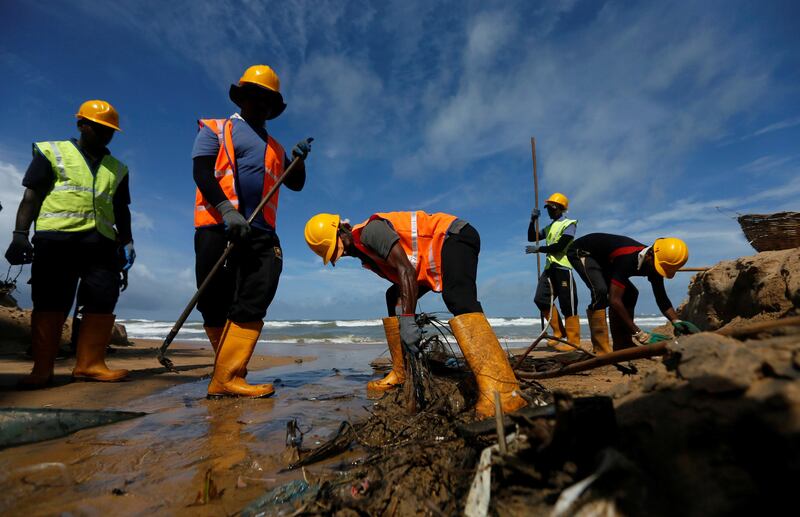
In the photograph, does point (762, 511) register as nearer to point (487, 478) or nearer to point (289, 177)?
point (487, 478)

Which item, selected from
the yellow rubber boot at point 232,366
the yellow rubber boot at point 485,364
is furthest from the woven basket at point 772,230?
the yellow rubber boot at point 232,366

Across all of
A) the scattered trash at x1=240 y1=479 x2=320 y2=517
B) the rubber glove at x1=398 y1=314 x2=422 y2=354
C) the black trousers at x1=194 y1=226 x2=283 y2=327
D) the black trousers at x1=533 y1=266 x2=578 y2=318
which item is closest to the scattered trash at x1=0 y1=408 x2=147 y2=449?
the black trousers at x1=194 y1=226 x2=283 y2=327

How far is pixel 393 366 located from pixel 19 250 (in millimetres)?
3691

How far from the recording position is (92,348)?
3.75 meters

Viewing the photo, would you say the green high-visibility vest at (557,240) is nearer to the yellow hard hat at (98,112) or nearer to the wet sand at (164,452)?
the wet sand at (164,452)

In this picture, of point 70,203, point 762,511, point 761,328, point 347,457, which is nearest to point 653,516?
point 762,511

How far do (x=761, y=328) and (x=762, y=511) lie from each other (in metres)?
0.73

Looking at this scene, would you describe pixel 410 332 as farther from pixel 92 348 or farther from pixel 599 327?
pixel 599 327

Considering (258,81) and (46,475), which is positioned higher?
(258,81)

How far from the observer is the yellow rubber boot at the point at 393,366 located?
3571mm

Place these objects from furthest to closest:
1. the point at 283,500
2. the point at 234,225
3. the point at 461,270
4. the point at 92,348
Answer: the point at 92,348
the point at 234,225
the point at 461,270
the point at 283,500

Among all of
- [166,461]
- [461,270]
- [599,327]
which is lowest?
[166,461]

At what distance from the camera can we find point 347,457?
1.82 meters

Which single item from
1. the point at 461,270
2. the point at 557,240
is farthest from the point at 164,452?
the point at 557,240
